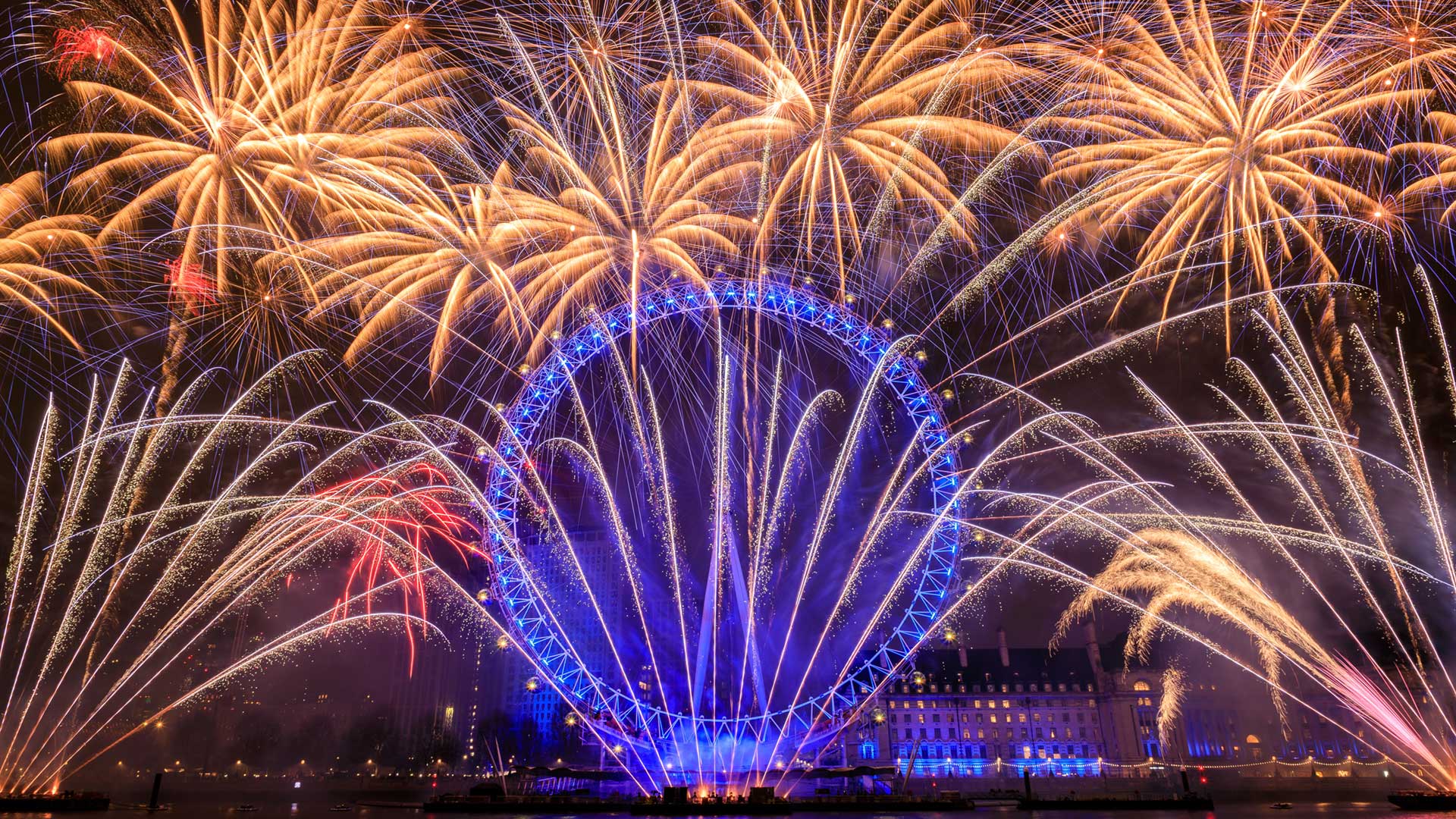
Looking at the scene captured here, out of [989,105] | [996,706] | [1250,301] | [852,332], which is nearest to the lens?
[989,105]

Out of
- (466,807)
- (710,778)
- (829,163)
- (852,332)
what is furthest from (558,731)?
(829,163)

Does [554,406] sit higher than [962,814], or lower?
higher

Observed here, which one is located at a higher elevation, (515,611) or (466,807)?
(515,611)

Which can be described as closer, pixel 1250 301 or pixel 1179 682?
pixel 1250 301

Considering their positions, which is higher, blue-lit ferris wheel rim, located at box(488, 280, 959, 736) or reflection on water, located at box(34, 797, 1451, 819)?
blue-lit ferris wheel rim, located at box(488, 280, 959, 736)

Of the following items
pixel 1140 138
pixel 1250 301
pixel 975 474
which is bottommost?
pixel 975 474

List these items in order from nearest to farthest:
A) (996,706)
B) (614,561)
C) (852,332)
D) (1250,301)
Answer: (1250,301), (852,332), (614,561), (996,706)

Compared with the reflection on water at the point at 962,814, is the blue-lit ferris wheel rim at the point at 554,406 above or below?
above

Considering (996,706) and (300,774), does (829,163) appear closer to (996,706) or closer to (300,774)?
(300,774)
